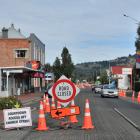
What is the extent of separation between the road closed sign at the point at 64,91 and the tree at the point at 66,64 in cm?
11526

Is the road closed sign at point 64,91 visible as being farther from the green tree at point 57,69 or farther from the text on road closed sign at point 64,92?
the green tree at point 57,69

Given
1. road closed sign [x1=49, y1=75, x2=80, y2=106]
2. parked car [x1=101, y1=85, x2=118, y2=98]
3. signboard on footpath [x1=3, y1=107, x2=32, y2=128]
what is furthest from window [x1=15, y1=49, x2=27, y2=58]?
A: signboard on footpath [x1=3, y1=107, x2=32, y2=128]

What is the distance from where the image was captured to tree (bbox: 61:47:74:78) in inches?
5272

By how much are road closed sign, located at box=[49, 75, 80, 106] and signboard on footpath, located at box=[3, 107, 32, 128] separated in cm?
112

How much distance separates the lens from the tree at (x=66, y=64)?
13391cm

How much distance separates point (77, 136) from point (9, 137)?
6.65 feet

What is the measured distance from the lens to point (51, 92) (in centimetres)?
1596

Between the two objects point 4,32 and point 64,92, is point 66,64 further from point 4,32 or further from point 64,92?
point 64,92

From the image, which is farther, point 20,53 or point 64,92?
point 20,53

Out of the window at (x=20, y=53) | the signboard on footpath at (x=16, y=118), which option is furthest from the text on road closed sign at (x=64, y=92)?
the window at (x=20, y=53)

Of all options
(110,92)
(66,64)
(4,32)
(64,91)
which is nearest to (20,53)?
(4,32)

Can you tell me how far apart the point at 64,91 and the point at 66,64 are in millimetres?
→ 123213

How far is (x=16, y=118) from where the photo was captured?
621 inches

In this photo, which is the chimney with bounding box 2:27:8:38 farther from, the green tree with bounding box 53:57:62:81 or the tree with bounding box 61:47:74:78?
the tree with bounding box 61:47:74:78
